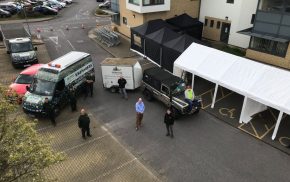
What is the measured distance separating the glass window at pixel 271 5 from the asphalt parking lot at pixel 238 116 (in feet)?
28.2

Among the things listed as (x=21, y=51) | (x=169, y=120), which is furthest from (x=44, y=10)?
(x=169, y=120)

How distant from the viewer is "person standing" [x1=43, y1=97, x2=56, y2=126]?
47.3 feet

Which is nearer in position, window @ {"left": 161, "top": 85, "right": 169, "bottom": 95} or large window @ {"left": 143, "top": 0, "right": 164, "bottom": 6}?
window @ {"left": 161, "top": 85, "right": 169, "bottom": 95}

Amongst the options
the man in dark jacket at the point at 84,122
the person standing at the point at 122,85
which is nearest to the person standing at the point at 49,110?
the man in dark jacket at the point at 84,122

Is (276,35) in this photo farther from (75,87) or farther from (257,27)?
(75,87)

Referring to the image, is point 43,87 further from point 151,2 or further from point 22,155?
point 151,2

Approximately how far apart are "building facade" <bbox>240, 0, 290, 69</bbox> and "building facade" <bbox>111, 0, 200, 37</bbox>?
8384mm

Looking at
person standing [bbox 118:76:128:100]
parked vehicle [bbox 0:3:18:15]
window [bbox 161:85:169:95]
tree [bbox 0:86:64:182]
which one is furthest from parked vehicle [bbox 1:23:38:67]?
parked vehicle [bbox 0:3:18:15]

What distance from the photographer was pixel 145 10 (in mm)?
25703

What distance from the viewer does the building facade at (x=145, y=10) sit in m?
26.0

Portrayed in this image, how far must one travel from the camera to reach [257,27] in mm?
22531

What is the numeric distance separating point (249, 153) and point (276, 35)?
41.6 feet

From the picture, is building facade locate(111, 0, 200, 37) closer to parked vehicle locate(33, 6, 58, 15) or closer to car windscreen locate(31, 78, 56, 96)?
car windscreen locate(31, 78, 56, 96)

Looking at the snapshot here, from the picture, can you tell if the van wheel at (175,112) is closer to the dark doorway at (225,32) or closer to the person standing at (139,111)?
the person standing at (139,111)
